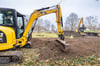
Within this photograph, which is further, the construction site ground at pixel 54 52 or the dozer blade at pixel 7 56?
the construction site ground at pixel 54 52

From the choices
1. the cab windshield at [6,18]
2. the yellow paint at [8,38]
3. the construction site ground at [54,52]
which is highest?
the cab windshield at [6,18]

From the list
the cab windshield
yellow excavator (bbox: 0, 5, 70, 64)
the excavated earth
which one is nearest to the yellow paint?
yellow excavator (bbox: 0, 5, 70, 64)

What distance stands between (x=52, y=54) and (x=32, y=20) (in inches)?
97.0

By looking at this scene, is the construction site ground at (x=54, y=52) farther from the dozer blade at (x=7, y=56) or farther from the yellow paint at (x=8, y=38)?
the yellow paint at (x=8, y=38)

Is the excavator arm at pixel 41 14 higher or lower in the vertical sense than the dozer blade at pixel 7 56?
higher

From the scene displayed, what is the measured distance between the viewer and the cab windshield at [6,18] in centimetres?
402

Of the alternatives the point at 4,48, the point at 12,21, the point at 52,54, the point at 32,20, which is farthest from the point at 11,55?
the point at 32,20

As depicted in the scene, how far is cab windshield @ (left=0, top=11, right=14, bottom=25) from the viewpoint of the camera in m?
→ 4.02

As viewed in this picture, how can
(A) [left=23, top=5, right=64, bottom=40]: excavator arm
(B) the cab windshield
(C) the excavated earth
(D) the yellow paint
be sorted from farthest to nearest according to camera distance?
(A) [left=23, top=5, right=64, bottom=40]: excavator arm
(C) the excavated earth
(B) the cab windshield
(D) the yellow paint

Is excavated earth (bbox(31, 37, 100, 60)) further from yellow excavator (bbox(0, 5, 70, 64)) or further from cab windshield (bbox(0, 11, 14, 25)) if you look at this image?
cab windshield (bbox(0, 11, 14, 25))

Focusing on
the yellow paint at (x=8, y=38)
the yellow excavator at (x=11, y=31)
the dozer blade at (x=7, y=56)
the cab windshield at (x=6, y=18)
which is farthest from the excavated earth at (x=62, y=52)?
the cab windshield at (x=6, y=18)

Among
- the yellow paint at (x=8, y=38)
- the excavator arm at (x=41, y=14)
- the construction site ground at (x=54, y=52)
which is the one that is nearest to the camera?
the yellow paint at (x=8, y=38)

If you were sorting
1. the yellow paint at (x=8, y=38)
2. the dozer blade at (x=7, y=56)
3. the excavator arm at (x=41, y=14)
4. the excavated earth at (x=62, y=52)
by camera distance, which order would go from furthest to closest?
the excavator arm at (x=41, y=14), the excavated earth at (x=62, y=52), the yellow paint at (x=8, y=38), the dozer blade at (x=7, y=56)

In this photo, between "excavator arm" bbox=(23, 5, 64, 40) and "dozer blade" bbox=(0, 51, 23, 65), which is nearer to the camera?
"dozer blade" bbox=(0, 51, 23, 65)
